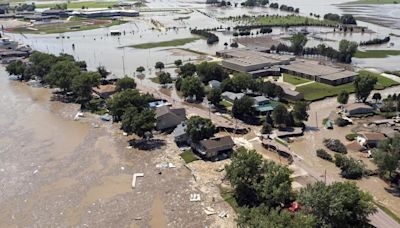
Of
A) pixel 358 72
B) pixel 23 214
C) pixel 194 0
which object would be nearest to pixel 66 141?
pixel 23 214

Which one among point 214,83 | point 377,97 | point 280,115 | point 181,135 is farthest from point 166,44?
point 181,135

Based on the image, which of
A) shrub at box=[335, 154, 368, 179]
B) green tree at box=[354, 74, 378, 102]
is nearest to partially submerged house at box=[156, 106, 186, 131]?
shrub at box=[335, 154, 368, 179]

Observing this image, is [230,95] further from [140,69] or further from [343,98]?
[140,69]

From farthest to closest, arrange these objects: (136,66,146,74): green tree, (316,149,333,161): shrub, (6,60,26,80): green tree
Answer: (136,66,146,74): green tree, (6,60,26,80): green tree, (316,149,333,161): shrub

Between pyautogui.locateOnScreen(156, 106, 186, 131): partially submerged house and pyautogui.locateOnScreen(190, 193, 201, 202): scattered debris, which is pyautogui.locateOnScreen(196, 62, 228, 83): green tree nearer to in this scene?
pyautogui.locateOnScreen(156, 106, 186, 131): partially submerged house

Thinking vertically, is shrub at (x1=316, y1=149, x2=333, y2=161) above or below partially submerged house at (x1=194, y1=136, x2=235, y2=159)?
below

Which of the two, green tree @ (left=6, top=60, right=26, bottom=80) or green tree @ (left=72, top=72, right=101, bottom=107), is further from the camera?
green tree @ (left=6, top=60, right=26, bottom=80)
